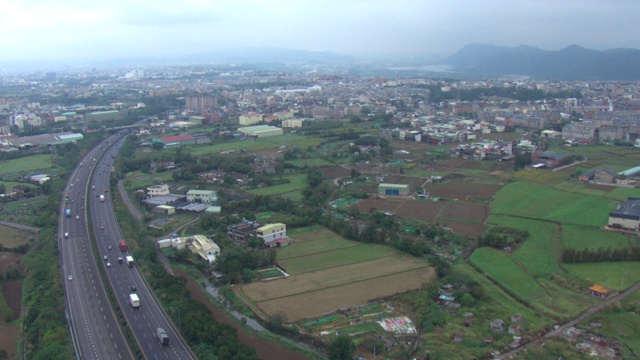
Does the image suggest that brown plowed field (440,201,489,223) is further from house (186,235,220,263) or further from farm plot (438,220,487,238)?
house (186,235,220,263)

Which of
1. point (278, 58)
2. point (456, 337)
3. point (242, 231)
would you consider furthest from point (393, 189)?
point (278, 58)

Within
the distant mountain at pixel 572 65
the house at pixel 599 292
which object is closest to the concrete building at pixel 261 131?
the house at pixel 599 292

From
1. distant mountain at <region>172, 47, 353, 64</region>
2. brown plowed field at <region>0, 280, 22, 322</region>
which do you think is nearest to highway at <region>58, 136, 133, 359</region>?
brown plowed field at <region>0, 280, 22, 322</region>

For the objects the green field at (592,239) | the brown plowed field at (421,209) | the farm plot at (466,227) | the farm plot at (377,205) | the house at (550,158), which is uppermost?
the house at (550,158)

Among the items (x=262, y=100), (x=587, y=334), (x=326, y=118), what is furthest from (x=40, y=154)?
(x=587, y=334)

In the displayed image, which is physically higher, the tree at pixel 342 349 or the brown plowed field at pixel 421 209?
the tree at pixel 342 349

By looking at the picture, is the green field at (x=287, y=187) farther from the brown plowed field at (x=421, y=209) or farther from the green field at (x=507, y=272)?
the green field at (x=507, y=272)

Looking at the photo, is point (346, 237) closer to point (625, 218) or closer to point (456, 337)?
point (456, 337)

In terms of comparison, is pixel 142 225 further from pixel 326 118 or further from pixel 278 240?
pixel 326 118
